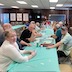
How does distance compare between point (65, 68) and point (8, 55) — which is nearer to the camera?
point (8, 55)

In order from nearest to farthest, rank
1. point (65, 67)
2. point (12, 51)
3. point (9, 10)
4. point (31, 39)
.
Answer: point (12, 51), point (65, 67), point (31, 39), point (9, 10)

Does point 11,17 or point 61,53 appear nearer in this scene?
point 61,53

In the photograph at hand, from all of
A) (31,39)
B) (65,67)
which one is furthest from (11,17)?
(65,67)

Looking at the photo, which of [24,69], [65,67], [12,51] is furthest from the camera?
[65,67]

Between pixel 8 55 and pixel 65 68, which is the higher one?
pixel 8 55

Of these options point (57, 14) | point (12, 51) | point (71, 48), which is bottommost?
point (71, 48)

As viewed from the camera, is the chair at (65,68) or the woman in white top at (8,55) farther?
the chair at (65,68)

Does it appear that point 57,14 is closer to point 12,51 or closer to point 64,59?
point 64,59

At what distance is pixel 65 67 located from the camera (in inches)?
145

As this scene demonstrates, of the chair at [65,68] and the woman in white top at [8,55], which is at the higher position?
the woman in white top at [8,55]

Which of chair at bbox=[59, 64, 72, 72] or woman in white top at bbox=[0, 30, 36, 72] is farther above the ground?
woman in white top at bbox=[0, 30, 36, 72]

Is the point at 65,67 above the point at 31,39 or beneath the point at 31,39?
beneath

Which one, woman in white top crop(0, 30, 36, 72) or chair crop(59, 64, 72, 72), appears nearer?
woman in white top crop(0, 30, 36, 72)

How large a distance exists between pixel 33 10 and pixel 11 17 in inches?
107
